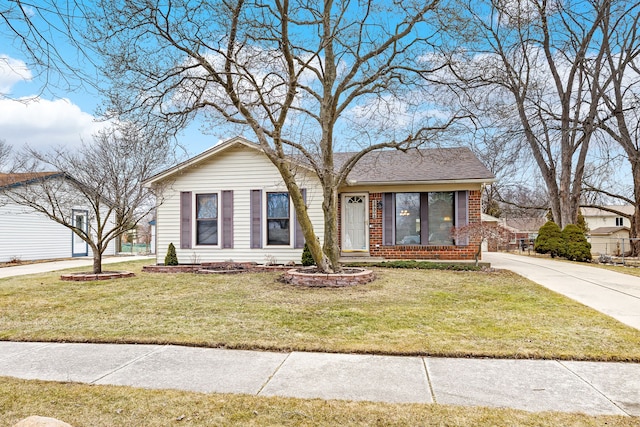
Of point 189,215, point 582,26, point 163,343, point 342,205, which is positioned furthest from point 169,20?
point 582,26

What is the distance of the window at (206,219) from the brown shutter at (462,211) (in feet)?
25.2

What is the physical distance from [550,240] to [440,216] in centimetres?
745

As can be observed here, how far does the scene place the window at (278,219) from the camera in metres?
12.8

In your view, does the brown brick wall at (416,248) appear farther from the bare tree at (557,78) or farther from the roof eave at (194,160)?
the bare tree at (557,78)

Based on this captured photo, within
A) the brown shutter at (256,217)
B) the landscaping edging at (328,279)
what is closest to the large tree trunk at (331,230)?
the landscaping edging at (328,279)

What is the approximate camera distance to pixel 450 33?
30.2 feet

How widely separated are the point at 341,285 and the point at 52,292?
5.91 m

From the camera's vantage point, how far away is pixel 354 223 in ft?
44.9

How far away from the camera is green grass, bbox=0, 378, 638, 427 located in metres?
2.60

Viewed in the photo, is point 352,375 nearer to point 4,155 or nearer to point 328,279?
point 328,279

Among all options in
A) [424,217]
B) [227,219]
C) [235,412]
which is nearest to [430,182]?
[424,217]

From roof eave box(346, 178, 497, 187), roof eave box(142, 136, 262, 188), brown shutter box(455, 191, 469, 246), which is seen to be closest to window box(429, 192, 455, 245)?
brown shutter box(455, 191, 469, 246)

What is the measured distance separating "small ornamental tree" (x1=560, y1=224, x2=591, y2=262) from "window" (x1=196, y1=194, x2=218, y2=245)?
528 inches

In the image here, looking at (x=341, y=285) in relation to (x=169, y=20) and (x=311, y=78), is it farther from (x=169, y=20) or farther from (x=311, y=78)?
(x=169, y=20)
